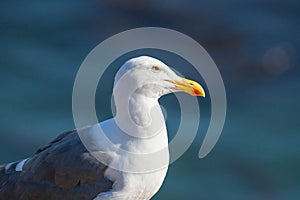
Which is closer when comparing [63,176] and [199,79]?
[63,176]

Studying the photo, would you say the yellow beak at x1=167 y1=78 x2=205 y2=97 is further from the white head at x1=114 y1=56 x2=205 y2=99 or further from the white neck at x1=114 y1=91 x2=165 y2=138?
the white neck at x1=114 y1=91 x2=165 y2=138

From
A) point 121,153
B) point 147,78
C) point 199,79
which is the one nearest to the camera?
point 147,78

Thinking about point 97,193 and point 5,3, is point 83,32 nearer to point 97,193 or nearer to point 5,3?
point 5,3

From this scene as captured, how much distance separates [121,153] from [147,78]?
0.53m

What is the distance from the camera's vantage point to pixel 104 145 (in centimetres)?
633

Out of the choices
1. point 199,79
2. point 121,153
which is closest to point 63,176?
point 121,153

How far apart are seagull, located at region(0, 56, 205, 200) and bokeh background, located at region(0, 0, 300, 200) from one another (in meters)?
2.30

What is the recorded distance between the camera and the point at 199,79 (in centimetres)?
999

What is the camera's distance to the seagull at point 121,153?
245 inches

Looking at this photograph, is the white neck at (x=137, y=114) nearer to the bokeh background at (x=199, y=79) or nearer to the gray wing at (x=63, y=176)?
the gray wing at (x=63, y=176)

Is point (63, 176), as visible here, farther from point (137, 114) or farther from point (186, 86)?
point (186, 86)

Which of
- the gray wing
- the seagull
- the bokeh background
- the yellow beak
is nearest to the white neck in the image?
the seagull

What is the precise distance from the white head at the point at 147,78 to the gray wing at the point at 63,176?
0.51m

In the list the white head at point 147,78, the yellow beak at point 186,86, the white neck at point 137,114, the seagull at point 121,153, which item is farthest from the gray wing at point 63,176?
the yellow beak at point 186,86
